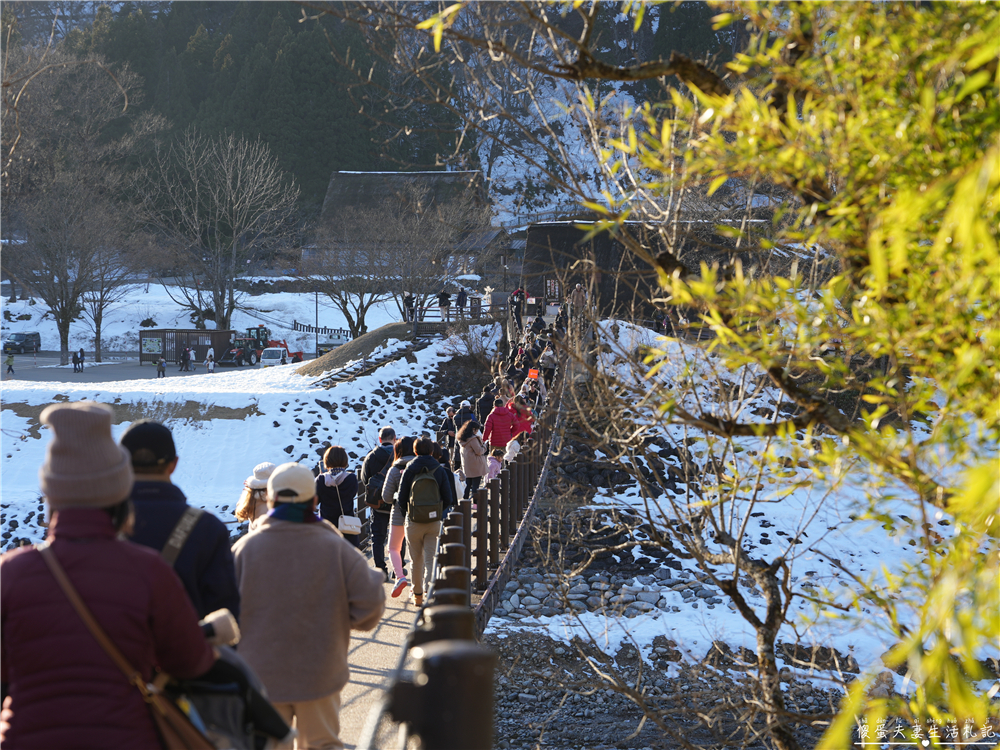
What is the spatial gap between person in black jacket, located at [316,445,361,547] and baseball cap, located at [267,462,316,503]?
304cm

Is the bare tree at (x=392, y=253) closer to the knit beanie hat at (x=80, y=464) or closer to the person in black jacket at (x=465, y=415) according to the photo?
the person in black jacket at (x=465, y=415)

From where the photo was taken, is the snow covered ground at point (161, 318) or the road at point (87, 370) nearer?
the road at point (87, 370)

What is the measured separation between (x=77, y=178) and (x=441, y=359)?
65.2 feet

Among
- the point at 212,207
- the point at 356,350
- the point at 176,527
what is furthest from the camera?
the point at 212,207

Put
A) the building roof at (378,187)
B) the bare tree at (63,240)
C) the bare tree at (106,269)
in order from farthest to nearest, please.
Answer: the building roof at (378,187) → the bare tree at (106,269) → the bare tree at (63,240)

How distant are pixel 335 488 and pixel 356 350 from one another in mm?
20289

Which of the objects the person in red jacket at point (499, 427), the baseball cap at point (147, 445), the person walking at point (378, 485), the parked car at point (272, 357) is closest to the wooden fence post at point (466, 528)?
the person walking at point (378, 485)

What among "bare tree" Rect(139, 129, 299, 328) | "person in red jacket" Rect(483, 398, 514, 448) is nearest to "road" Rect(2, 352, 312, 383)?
"bare tree" Rect(139, 129, 299, 328)

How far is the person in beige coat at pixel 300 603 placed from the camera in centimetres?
309

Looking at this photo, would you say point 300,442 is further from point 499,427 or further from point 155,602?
point 155,602

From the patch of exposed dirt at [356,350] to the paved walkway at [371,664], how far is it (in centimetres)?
1791

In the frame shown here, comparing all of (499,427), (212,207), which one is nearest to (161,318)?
(212,207)

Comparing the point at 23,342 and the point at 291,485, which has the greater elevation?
the point at 291,485

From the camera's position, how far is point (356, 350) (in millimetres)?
26125
